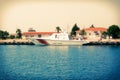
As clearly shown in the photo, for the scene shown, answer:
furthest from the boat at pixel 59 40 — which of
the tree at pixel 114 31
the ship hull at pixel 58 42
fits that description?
the tree at pixel 114 31

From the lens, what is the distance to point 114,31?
89.1 m

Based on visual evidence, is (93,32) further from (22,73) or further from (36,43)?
(22,73)

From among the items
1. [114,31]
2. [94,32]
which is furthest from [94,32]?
[114,31]

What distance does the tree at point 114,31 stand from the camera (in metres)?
88.8

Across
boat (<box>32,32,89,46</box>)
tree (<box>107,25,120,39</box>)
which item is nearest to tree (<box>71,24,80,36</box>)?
tree (<box>107,25,120,39</box>)

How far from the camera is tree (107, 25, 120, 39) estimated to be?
291ft

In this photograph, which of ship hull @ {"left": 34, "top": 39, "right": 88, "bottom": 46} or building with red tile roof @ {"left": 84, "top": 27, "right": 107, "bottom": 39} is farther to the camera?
building with red tile roof @ {"left": 84, "top": 27, "right": 107, "bottom": 39}

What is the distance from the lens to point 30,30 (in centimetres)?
11812

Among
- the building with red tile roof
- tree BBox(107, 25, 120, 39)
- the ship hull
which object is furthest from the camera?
the building with red tile roof

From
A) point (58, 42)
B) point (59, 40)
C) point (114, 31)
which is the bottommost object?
point (58, 42)

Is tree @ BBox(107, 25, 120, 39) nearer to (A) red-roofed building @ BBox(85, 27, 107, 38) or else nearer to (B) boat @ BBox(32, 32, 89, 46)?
(A) red-roofed building @ BBox(85, 27, 107, 38)

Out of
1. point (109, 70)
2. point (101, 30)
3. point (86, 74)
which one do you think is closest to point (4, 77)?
point (86, 74)

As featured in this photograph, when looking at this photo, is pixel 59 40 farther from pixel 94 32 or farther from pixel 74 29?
pixel 74 29

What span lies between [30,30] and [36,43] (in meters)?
41.1
